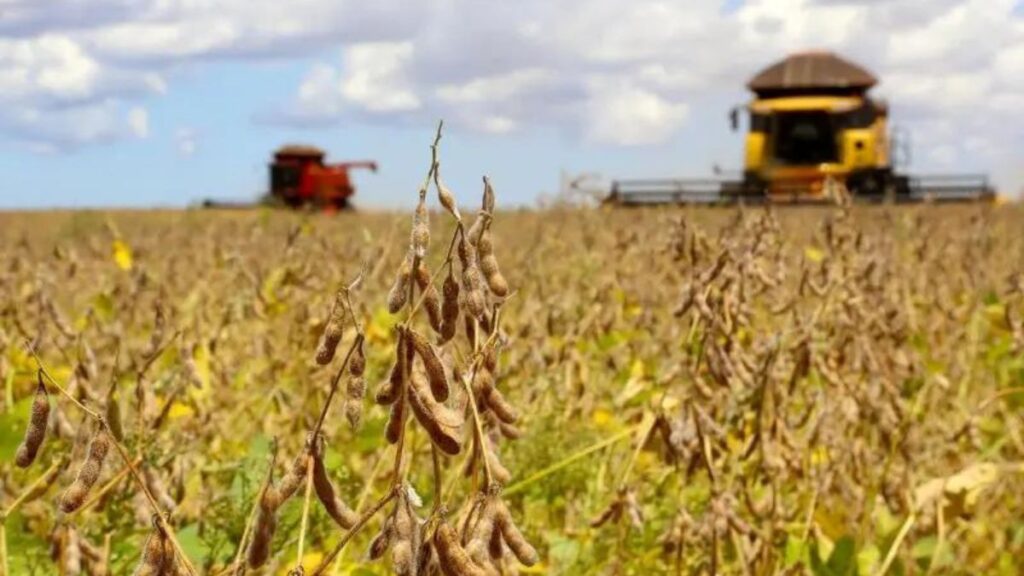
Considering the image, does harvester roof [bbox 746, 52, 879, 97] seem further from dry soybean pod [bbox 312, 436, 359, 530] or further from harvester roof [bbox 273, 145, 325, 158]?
dry soybean pod [bbox 312, 436, 359, 530]

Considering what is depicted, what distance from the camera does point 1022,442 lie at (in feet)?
14.2

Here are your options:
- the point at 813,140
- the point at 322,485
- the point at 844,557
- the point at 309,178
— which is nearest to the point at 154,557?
the point at 322,485

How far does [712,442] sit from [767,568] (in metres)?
0.35

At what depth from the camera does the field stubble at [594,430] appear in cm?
258

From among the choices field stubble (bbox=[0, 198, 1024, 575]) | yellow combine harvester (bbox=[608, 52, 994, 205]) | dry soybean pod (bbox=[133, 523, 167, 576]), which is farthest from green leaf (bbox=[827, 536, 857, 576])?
yellow combine harvester (bbox=[608, 52, 994, 205])

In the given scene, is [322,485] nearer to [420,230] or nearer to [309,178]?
[420,230]

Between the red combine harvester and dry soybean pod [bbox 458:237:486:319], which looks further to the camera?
the red combine harvester

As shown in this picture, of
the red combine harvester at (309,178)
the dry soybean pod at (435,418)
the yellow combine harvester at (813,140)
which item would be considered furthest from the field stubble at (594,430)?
the red combine harvester at (309,178)

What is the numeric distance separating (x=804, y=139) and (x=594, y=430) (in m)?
28.8

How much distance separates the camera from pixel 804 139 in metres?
32.0

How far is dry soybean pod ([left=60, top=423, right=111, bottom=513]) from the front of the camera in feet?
4.81

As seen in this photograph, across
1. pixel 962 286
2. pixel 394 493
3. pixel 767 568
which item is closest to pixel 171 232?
pixel 962 286

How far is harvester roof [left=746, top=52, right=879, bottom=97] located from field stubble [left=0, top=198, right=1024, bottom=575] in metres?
28.9

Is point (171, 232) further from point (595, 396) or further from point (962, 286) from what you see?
point (595, 396)
